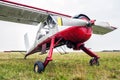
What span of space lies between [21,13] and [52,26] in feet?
8.82

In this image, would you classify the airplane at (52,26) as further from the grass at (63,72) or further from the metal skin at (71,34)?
the grass at (63,72)

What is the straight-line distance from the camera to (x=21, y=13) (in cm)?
1330

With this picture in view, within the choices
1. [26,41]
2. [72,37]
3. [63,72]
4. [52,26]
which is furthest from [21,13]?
[63,72]

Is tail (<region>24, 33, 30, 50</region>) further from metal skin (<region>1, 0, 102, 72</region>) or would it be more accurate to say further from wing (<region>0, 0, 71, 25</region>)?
metal skin (<region>1, 0, 102, 72</region>)

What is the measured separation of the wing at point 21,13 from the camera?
12.2m

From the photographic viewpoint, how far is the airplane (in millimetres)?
9960

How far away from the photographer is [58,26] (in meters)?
10.9

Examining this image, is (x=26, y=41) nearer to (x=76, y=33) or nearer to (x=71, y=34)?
(x=71, y=34)

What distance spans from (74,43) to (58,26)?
4.01 feet

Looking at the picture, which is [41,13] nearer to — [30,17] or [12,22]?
[30,17]

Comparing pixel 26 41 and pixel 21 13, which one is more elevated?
pixel 21 13

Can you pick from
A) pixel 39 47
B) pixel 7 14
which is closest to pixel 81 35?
pixel 39 47

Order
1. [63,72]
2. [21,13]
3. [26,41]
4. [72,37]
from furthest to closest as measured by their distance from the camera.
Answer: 1. [26,41]
2. [21,13]
3. [72,37]
4. [63,72]

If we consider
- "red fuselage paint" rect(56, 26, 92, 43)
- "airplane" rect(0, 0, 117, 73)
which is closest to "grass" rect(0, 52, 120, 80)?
"airplane" rect(0, 0, 117, 73)
